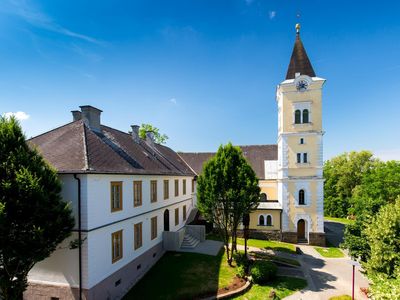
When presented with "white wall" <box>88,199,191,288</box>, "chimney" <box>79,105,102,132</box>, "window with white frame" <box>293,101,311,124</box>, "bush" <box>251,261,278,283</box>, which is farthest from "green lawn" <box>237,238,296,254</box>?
"chimney" <box>79,105,102,132</box>

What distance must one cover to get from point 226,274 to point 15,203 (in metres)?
13.6

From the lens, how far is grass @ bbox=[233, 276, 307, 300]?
1366 cm

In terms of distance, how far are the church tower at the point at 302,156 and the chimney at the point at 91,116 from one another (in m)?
20.2

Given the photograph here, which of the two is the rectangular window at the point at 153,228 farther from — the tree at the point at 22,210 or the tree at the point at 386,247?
the tree at the point at 386,247

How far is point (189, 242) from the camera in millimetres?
21156

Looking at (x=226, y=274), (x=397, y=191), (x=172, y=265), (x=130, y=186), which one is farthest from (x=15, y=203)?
(x=397, y=191)

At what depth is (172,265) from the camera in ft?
55.9

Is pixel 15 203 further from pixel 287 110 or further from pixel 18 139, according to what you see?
pixel 287 110

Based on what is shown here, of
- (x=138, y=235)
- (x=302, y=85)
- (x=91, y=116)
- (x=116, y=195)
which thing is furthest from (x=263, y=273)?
(x=302, y=85)

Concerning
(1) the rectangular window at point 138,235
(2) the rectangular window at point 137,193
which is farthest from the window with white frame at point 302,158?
(1) the rectangular window at point 138,235

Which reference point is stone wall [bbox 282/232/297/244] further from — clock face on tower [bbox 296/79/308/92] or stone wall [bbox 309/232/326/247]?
clock face on tower [bbox 296/79/308/92]

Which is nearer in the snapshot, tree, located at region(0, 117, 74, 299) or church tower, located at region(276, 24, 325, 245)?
tree, located at region(0, 117, 74, 299)

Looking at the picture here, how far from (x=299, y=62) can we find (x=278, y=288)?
79.2 feet

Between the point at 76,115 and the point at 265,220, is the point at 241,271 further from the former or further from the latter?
the point at 76,115
